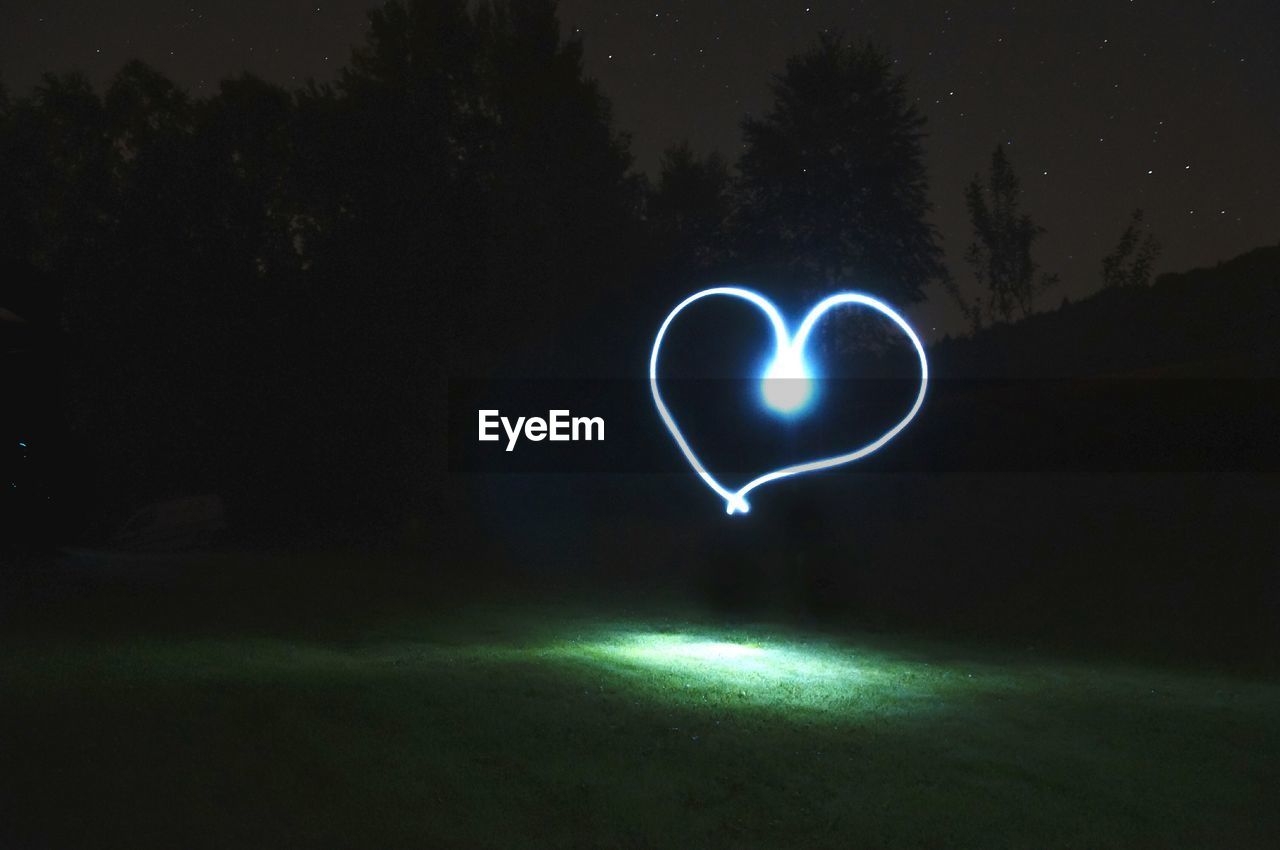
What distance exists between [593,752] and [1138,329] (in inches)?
1905

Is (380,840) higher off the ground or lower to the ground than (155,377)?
lower

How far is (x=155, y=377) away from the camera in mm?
29594

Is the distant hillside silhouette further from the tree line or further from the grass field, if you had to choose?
the grass field

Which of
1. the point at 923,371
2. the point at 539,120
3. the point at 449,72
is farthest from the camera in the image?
the point at 539,120

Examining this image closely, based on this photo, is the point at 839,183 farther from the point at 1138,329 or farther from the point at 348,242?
the point at 1138,329

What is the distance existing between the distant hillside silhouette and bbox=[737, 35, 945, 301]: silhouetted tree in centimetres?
1114

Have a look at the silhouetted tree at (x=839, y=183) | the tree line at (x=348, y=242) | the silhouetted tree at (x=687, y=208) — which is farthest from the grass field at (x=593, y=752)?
the silhouetted tree at (x=687, y=208)

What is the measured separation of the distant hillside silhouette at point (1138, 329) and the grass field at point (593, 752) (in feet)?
112

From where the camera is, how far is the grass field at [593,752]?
23.4 feet

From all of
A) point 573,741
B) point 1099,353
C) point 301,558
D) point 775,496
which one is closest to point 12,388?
point 301,558

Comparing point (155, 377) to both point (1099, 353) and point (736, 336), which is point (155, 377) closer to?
point (736, 336)

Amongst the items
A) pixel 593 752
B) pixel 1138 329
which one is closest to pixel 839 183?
pixel 1138 329

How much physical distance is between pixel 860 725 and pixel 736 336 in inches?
1298

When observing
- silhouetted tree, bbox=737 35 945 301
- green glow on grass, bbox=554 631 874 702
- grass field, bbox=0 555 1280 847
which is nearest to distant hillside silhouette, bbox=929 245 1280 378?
silhouetted tree, bbox=737 35 945 301
